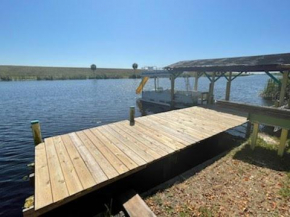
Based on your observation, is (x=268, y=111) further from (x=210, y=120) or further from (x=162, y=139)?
(x=162, y=139)

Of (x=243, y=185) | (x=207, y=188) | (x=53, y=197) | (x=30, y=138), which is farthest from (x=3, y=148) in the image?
(x=243, y=185)

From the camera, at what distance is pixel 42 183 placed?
11.1 ft

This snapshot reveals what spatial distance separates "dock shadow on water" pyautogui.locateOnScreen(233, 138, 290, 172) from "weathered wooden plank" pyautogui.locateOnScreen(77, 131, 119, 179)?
3.88 m

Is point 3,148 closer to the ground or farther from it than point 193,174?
closer to the ground

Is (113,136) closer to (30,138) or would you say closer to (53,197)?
(53,197)

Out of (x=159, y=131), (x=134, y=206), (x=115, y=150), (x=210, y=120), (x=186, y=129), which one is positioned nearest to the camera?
(x=134, y=206)

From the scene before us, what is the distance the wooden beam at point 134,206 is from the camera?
3083 mm

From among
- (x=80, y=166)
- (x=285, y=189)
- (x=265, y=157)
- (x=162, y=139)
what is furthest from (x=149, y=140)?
(x=265, y=157)

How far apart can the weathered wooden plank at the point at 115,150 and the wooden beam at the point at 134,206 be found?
588 millimetres

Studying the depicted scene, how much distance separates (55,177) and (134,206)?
5.62ft

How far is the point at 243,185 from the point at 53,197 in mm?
3965

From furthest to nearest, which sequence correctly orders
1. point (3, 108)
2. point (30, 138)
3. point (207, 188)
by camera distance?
point (3, 108) → point (30, 138) → point (207, 188)

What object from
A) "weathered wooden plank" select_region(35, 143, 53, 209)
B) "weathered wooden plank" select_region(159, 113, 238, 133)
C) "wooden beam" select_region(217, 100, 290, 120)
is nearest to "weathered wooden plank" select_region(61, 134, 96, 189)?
"weathered wooden plank" select_region(35, 143, 53, 209)

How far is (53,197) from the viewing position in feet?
9.96
